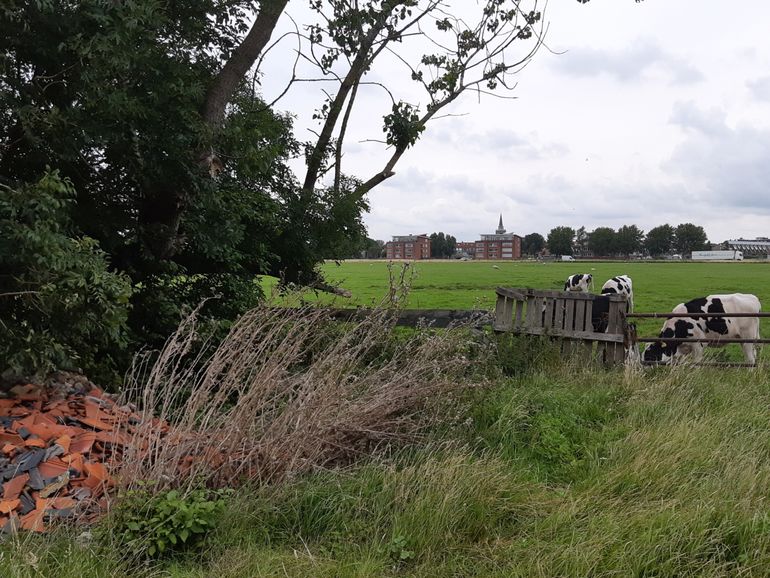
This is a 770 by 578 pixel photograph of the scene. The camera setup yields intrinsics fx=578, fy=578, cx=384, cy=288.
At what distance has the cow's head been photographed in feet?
34.6

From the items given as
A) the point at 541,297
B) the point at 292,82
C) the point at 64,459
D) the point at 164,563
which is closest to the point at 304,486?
the point at 164,563

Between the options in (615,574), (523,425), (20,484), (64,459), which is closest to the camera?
(615,574)

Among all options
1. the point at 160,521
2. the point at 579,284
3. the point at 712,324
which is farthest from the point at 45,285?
the point at 579,284

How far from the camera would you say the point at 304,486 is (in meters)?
3.84

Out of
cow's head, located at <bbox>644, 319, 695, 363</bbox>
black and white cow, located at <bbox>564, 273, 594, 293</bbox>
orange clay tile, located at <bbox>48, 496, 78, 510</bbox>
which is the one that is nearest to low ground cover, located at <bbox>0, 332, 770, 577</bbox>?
orange clay tile, located at <bbox>48, 496, 78, 510</bbox>

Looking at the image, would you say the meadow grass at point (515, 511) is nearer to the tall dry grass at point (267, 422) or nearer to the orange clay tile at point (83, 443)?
the tall dry grass at point (267, 422)

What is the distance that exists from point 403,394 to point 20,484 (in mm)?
2644

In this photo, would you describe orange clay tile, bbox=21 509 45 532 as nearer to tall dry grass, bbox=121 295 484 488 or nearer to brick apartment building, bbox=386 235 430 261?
tall dry grass, bbox=121 295 484 488

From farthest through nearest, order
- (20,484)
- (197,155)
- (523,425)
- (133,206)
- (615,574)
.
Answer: (133,206), (197,155), (523,425), (20,484), (615,574)

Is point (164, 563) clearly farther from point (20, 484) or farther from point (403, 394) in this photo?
point (403, 394)

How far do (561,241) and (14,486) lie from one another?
15895 cm

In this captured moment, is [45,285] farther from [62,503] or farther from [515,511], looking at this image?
[515,511]

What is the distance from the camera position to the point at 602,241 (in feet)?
478

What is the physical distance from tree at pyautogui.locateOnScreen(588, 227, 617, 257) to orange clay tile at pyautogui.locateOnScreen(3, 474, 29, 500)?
501ft
